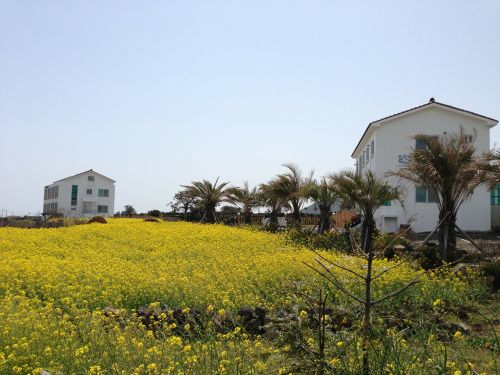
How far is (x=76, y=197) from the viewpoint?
6369 centimetres

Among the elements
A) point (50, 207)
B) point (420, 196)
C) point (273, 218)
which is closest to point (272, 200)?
point (273, 218)

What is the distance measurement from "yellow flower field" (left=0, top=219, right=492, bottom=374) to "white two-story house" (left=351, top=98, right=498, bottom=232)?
10.2 metres

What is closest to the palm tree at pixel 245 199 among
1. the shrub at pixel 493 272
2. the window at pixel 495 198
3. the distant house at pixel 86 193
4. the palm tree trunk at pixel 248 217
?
the palm tree trunk at pixel 248 217

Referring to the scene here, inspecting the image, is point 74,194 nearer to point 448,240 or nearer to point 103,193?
point 103,193

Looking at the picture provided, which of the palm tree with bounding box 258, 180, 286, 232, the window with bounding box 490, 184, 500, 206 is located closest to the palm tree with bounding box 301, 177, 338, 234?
the palm tree with bounding box 258, 180, 286, 232

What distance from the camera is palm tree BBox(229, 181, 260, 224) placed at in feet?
95.5

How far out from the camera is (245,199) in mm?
29203

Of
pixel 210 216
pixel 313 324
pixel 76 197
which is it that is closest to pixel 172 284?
pixel 313 324

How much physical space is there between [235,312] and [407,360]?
3655 millimetres

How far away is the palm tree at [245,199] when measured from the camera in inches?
1145

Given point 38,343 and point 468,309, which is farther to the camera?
point 468,309

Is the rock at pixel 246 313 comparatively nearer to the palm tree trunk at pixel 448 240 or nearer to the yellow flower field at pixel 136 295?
the yellow flower field at pixel 136 295

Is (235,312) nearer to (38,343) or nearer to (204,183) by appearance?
(38,343)

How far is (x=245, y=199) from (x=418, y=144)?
948 cm
